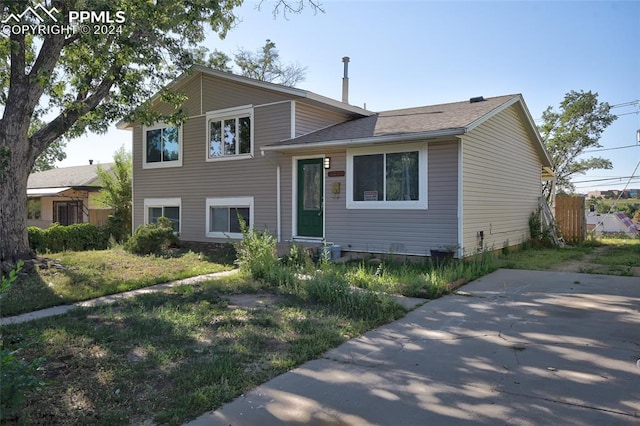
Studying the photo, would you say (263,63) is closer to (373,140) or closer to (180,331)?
(373,140)

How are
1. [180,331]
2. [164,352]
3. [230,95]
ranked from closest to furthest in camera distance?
[164,352] < [180,331] < [230,95]

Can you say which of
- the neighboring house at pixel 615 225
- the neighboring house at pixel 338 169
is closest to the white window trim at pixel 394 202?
the neighboring house at pixel 338 169

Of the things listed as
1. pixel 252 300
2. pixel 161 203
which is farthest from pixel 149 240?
pixel 252 300

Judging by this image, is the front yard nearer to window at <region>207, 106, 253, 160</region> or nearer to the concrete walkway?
the concrete walkway

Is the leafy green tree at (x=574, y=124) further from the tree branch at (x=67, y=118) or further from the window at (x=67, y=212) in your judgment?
the window at (x=67, y=212)

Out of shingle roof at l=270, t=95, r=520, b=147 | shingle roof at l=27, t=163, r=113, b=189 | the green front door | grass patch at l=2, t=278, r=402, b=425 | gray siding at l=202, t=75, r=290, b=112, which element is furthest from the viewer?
shingle roof at l=27, t=163, r=113, b=189

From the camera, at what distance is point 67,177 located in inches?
1056

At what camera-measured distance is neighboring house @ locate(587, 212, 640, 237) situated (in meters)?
18.8

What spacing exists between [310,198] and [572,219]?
10.1 m

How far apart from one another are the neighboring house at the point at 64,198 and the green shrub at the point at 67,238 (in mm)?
9242

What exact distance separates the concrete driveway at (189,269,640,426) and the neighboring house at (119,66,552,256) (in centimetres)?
409

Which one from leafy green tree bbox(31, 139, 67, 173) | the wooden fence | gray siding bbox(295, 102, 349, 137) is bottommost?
the wooden fence

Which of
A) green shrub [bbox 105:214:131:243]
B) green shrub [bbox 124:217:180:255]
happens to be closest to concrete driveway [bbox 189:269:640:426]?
green shrub [bbox 124:217:180:255]

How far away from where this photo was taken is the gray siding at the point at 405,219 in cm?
943
